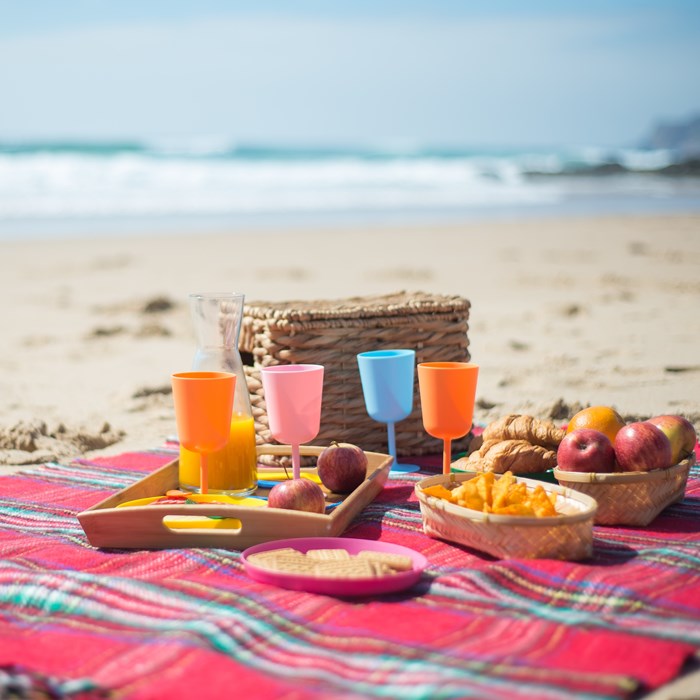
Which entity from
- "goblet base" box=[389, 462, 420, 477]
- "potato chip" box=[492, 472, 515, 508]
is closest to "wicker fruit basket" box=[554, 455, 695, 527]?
"potato chip" box=[492, 472, 515, 508]

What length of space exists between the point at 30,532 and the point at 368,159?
90.3 feet

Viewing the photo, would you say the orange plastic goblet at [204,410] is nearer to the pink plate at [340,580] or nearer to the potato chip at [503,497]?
the pink plate at [340,580]

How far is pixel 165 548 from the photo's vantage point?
2307 mm

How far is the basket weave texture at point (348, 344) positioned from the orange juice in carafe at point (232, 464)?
50 cm

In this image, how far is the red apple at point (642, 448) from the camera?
234 cm

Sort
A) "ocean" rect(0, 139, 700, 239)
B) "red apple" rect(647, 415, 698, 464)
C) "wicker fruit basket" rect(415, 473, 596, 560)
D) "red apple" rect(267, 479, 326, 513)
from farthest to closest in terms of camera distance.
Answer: "ocean" rect(0, 139, 700, 239), "red apple" rect(647, 415, 698, 464), "red apple" rect(267, 479, 326, 513), "wicker fruit basket" rect(415, 473, 596, 560)

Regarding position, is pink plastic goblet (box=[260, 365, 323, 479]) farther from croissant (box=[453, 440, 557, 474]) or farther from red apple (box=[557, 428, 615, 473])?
red apple (box=[557, 428, 615, 473])

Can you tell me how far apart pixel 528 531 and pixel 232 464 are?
879 millimetres

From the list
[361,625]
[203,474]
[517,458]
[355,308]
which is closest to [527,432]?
[517,458]

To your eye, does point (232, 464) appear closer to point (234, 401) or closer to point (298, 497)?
point (234, 401)

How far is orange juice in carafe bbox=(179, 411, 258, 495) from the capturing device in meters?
2.63

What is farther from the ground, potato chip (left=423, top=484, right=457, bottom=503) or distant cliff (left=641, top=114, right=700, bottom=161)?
distant cliff (left=641, top=114, right=700, bottom=161)

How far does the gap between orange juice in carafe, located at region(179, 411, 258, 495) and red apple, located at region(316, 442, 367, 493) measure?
0.66 feet

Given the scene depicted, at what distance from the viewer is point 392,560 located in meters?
2.03
